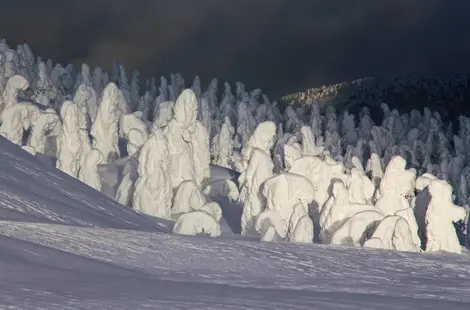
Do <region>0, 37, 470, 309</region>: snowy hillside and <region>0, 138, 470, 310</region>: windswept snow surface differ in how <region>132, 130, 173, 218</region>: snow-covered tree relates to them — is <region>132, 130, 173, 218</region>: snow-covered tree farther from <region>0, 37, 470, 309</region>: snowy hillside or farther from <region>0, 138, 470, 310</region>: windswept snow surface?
<region>0, 138, 470, 310</region>: windswept snow surface

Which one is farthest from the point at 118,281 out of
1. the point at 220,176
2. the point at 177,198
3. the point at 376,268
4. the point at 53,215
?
the point at 220,176

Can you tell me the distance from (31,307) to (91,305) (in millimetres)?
454

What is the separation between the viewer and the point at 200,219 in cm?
2191

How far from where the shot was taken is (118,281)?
6.65 m

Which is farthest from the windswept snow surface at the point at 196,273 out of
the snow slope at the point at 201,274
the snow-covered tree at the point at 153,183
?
the snow-covered tree at the point at 153,183

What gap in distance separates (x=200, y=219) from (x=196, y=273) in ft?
46.5

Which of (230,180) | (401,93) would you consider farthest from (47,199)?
(401,93)

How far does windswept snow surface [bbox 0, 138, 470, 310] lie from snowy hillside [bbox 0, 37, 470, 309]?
0.09ft

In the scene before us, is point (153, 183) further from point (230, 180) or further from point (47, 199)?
point (47, 199)

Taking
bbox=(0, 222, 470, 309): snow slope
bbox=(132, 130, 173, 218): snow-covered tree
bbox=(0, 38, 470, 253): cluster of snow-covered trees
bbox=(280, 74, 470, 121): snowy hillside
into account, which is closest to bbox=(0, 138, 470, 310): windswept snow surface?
bbox=(0, 222, 470, 309): snow slope

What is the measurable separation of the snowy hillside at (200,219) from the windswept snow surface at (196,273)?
0.03 meters

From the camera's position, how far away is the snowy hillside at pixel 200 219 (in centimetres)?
667

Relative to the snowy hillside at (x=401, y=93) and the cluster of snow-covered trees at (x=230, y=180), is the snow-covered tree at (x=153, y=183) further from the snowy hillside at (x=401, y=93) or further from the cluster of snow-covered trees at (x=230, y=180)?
the snowy hillside at (x=401, y=93)

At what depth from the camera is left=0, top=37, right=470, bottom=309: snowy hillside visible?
667 centimetres
